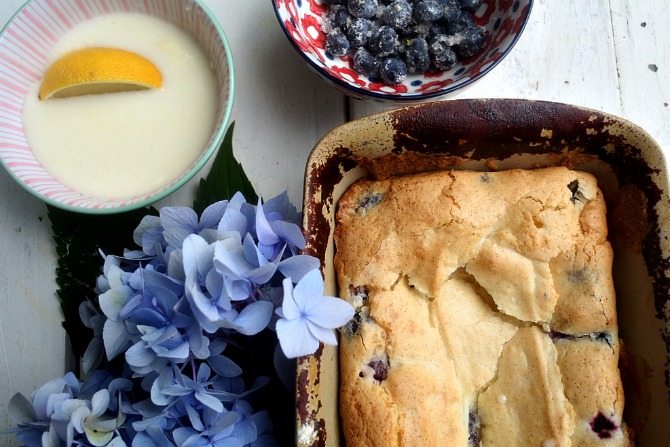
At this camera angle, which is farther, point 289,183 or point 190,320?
point 289,183

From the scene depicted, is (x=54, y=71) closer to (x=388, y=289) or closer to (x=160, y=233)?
(x=160, y=233)

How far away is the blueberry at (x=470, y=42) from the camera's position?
1.08m

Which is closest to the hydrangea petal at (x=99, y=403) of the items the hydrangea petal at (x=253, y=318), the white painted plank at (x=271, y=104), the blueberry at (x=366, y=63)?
the hydrangea petal at (x=253, y=318)

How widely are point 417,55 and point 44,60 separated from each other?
677 millimetres

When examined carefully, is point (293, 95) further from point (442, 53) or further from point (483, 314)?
point (483, 314)

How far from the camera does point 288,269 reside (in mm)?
844

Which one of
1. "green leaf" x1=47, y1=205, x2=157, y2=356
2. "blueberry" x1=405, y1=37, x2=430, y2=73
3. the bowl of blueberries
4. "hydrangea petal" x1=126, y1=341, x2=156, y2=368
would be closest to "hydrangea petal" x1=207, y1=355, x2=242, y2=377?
"hydrangea petal" x1=126, y1=341, x2=156, y2=368

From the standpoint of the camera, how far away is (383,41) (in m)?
1.07

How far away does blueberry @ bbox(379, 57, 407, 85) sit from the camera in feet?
3.51

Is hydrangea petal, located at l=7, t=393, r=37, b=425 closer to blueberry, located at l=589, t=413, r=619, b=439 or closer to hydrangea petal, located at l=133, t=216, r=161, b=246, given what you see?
hydrangea petal, located at l=133, t=216, r=161, b=246

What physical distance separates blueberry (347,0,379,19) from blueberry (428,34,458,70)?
0.12 m

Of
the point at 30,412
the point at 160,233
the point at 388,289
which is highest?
the point at 160,233

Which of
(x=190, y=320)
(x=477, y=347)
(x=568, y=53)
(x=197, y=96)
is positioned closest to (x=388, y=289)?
(x=477, y=347)

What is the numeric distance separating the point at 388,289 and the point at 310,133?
39 centimetres
